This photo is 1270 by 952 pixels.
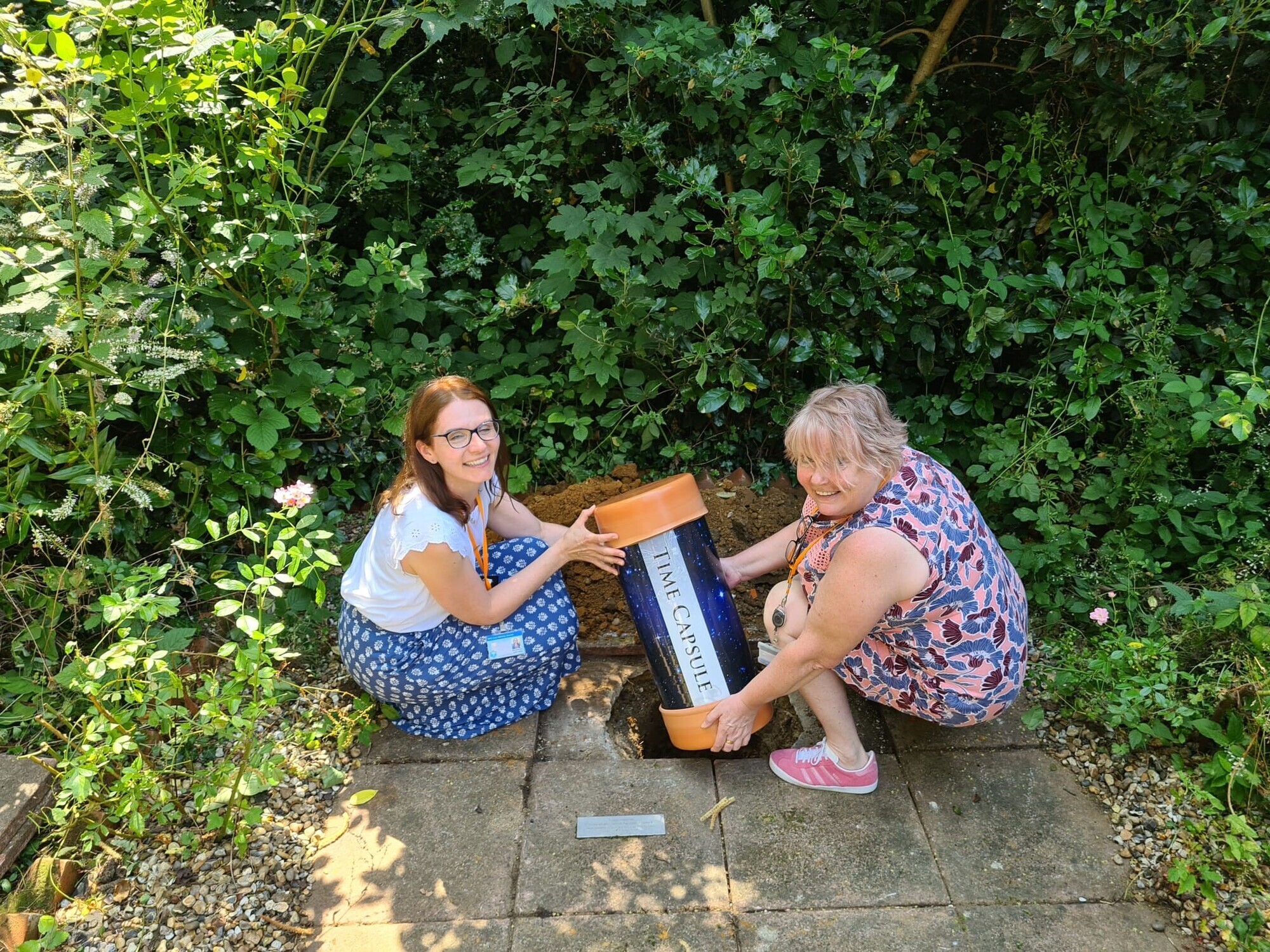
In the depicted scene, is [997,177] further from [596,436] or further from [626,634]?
[626,634]

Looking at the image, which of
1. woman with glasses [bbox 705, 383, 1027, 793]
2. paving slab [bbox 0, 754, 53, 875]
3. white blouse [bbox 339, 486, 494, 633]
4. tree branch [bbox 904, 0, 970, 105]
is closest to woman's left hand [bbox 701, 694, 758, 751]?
woman with glasses [bbox 705, 383, 1027, 793]

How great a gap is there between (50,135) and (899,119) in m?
3.11

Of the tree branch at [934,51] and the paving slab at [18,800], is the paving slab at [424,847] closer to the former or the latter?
the paving slab at [18,800]

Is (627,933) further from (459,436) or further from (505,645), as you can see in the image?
(459,436)

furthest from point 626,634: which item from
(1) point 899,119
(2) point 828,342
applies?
(1) point 899,119

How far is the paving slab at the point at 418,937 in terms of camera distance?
7.13ft

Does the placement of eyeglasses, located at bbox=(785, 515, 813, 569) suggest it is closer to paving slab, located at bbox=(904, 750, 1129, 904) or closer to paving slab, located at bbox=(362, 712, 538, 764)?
paving slab, located at bbox=(904, 750, 1129, 904)

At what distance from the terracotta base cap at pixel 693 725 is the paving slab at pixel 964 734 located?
441mm

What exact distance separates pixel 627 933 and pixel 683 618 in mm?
841

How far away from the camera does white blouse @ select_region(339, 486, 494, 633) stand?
8.18ft

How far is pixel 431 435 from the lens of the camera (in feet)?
8.37

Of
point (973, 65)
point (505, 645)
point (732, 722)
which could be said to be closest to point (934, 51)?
point (973, 65)

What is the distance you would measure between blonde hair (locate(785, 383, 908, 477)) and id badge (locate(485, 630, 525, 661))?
1.07 meters

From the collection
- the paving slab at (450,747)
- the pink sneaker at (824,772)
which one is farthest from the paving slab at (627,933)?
the paving slab at (450,747)
